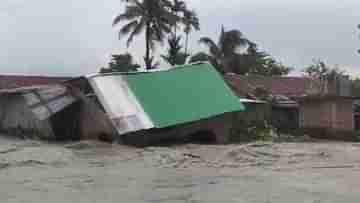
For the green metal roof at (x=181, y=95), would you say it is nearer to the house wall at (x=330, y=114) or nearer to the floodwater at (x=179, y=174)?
the floodwater at (x=179, y=174)

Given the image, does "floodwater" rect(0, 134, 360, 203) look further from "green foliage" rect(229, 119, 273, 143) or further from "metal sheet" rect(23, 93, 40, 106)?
"metal sheet" rect(23, 93, 40, 106)

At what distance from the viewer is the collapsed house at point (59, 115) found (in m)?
20.3

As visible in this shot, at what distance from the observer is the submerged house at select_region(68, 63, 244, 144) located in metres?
18.6

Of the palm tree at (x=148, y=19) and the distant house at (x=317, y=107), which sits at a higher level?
the palm tree at (x=148, y=19)

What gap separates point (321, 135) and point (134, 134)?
9.23 meters

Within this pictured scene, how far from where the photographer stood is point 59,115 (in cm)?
2112

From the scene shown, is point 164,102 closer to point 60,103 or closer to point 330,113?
point 60,103

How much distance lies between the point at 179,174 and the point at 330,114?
1298 centimetres

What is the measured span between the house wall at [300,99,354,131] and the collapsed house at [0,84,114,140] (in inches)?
391

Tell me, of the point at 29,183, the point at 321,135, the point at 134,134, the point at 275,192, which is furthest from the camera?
the point at 321,135

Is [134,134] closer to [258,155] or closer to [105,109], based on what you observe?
[105,109]

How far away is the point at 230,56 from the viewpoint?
40469mm

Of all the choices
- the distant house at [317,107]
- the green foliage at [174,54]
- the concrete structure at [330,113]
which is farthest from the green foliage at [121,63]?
the concrete structure at [330,113]

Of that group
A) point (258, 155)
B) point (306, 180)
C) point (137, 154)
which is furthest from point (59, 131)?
point (306, 180)
